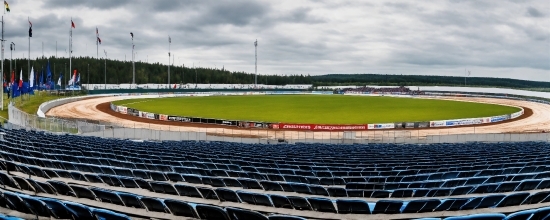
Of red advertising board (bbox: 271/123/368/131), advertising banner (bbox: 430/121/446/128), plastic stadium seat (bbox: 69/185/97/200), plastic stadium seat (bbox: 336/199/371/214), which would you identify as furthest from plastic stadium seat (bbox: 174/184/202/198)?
advertising banner (bbox: 430/121/446/128)

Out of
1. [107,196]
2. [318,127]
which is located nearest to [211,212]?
[107,196]

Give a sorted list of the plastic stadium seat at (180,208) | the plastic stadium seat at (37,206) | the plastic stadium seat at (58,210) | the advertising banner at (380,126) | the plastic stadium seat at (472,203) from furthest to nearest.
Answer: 1. the advertising banner at (380,126)
2. the plastic stadium seat at (472,203)
3. the plastic stadium seat at (180,208)
4. the plastic stadium seat at (37,206)
5. the plastic stadium seat at (58,210)

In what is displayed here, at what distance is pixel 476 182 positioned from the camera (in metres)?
12.5

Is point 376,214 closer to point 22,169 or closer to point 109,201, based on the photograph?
point 109,201

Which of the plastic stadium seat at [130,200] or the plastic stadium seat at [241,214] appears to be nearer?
the plastic stadium seat at [241,214]

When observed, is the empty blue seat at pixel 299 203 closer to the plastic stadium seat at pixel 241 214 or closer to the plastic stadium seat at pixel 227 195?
the plastic stadium seat at pixel 227 195

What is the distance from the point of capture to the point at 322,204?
9719 millimetres

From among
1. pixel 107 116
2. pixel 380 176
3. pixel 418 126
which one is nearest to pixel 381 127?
pixel 418 126

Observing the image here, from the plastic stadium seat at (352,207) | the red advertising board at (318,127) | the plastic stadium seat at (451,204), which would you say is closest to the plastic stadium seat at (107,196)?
the plastic stadium seat at (352,207)

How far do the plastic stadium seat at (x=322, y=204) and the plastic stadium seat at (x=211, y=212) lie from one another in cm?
241

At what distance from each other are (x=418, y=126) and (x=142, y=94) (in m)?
85.4

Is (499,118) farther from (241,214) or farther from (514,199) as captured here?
(241,214)

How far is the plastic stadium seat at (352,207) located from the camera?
30.9ft

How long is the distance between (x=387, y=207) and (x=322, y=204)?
1308mm
